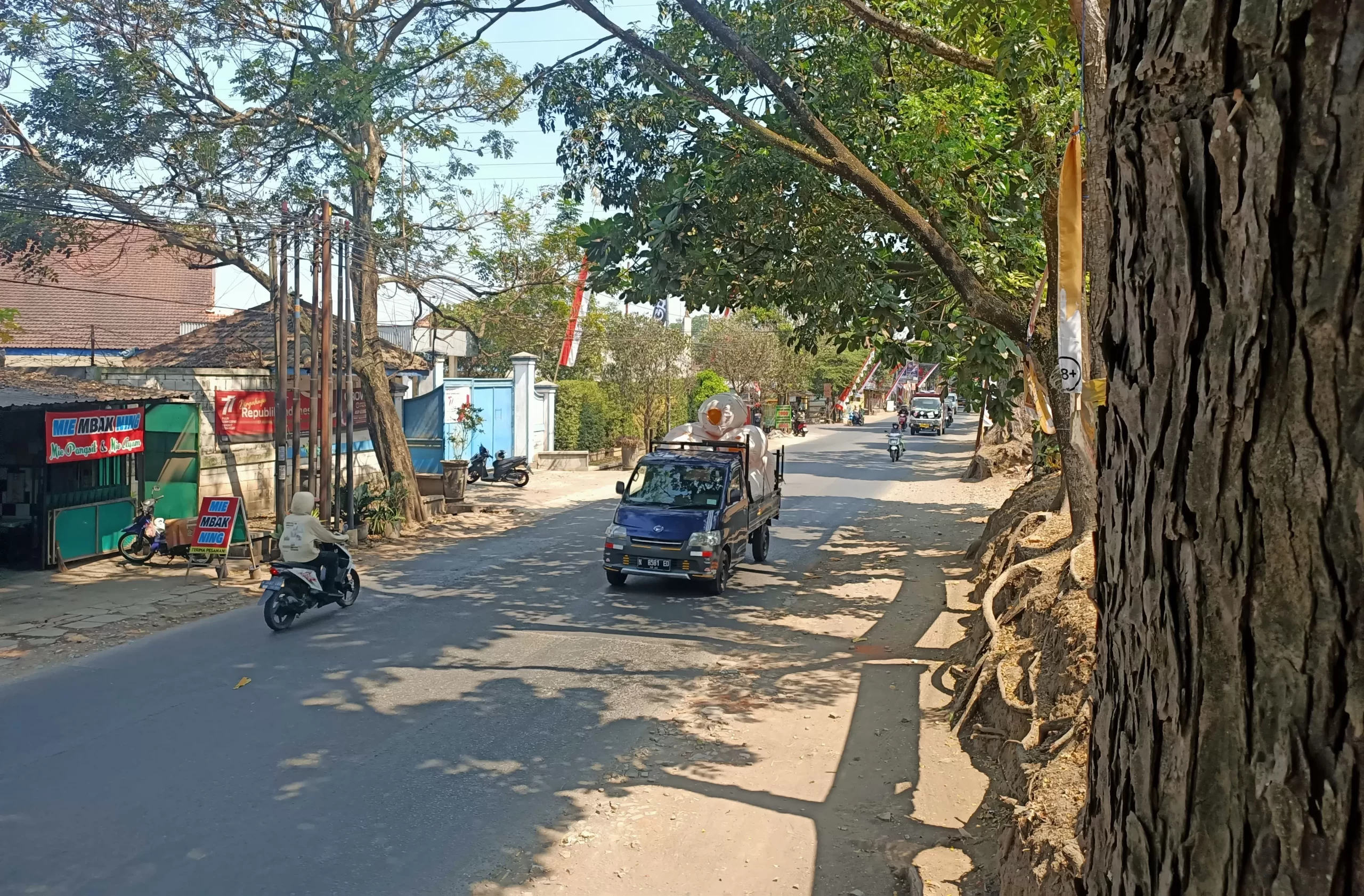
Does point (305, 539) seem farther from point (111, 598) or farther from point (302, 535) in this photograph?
point (111, 598)

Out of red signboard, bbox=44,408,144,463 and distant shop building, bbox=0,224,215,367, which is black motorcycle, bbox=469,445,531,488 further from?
red signboard, bbox=44,408,144,463

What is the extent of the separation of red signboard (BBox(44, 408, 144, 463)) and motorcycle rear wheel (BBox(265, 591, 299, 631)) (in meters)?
4.65

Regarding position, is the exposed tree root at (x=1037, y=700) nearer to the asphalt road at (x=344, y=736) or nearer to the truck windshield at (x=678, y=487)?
the asphalt road at (x=344, y=736)

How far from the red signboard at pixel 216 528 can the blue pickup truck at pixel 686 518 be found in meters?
4.88

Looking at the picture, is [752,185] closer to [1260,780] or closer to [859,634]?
[859,634]

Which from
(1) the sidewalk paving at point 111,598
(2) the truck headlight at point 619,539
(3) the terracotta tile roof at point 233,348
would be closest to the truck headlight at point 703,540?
(2) the truck headlight at point 619,539

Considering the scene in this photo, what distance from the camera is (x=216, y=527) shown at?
44.0ft

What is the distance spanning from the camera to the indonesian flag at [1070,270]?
5.85m

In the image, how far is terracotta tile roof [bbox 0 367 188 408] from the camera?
40.1 ft

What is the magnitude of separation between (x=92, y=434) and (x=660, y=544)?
25.8 ft

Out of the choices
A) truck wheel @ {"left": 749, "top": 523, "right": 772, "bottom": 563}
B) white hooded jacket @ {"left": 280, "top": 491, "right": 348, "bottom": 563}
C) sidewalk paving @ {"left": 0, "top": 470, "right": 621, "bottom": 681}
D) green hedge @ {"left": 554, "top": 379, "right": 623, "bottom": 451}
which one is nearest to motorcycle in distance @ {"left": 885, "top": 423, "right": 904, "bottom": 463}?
green hedge @ {"left": 554, "top": 379, "right": 623, "bottom": 451}

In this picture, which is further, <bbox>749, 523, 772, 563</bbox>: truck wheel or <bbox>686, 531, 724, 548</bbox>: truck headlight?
<bbox>749, 523, 772, 563</bbox>: truck wheel

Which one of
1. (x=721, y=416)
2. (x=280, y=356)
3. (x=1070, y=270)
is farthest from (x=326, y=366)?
(x=1070, y=270)

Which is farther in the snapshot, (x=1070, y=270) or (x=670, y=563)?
(x=670, y=563)
